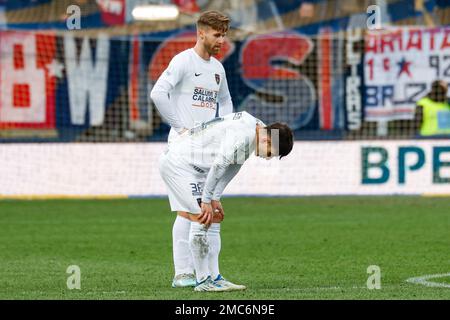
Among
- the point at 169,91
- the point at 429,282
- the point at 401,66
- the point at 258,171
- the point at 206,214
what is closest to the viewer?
the point at 206,214

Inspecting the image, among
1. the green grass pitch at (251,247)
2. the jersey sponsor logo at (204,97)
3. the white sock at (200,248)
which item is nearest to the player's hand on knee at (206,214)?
the white sock at (200,248)

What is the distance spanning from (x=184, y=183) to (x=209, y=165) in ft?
0.78

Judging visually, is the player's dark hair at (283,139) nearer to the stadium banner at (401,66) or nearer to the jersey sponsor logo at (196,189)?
the jersey sponsor logo at (196,189)

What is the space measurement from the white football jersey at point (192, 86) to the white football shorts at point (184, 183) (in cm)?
37

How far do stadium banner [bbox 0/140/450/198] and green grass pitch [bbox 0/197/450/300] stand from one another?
1.64 ft

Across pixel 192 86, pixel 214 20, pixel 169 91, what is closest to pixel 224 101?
pixel 192 86

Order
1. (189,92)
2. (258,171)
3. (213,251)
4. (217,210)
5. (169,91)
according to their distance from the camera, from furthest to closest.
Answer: (258,171)
(189,92)
(169,91)
(213,251)
(217,210)

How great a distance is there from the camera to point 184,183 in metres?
9.70

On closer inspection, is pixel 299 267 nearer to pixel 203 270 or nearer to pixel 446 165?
pixel 203 270

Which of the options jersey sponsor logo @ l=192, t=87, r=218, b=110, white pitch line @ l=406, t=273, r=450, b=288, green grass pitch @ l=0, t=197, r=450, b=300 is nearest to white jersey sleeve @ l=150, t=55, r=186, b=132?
jersey sponsor logo @ l=192, t=87, r=218, b=110

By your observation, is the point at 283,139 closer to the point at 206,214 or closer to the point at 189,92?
the point at 206,214

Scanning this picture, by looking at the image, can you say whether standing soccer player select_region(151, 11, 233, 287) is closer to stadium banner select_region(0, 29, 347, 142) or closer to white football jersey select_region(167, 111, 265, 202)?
white football jersey select_region(167, 111, 265, 202)

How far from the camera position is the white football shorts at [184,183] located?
9.69 metres

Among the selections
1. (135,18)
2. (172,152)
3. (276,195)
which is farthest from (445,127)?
(172,152)
